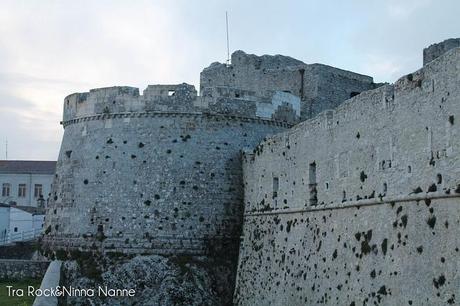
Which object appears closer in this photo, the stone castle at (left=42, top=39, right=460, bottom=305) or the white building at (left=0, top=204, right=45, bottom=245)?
the stone castle at (left=42, top=39, right=460, bottom=305)

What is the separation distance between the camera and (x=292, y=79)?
27.7 m

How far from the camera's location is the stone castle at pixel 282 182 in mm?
12664

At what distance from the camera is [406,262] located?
12.8m

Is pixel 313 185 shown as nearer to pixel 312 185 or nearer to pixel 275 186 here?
pixel 312 185

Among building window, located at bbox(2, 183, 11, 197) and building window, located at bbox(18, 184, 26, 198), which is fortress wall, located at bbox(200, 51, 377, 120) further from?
building window, located at bbox(2, 183, 11, 197)

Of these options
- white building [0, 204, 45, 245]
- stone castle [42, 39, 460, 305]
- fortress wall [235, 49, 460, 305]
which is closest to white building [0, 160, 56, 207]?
white building [0, 204, 45, 245]

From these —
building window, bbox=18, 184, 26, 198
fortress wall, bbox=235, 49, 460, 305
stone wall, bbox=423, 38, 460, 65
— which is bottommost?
fortress wall, bbox=235, 49, 460, 305

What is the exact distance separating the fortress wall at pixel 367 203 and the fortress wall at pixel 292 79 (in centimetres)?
592

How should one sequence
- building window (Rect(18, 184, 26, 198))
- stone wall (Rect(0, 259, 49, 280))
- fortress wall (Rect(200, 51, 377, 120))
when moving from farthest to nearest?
building window (Rect(18, 184, 26, 198)) < fortress wall (Rect(200, 51, 377, 120)) < stone wall (Rect(0, 259, 49, 280))

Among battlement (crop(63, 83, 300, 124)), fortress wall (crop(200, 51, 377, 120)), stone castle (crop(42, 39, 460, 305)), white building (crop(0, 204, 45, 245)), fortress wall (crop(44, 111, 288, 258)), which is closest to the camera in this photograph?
stone castle (crop(42, 39, 460, 305))

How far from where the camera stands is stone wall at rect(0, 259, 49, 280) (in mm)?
23797

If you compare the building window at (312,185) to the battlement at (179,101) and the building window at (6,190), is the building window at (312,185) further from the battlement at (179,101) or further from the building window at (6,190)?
the building window at (6,190)

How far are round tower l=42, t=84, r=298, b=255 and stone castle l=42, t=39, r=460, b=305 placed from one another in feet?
0.15

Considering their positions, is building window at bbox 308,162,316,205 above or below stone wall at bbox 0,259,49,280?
above
